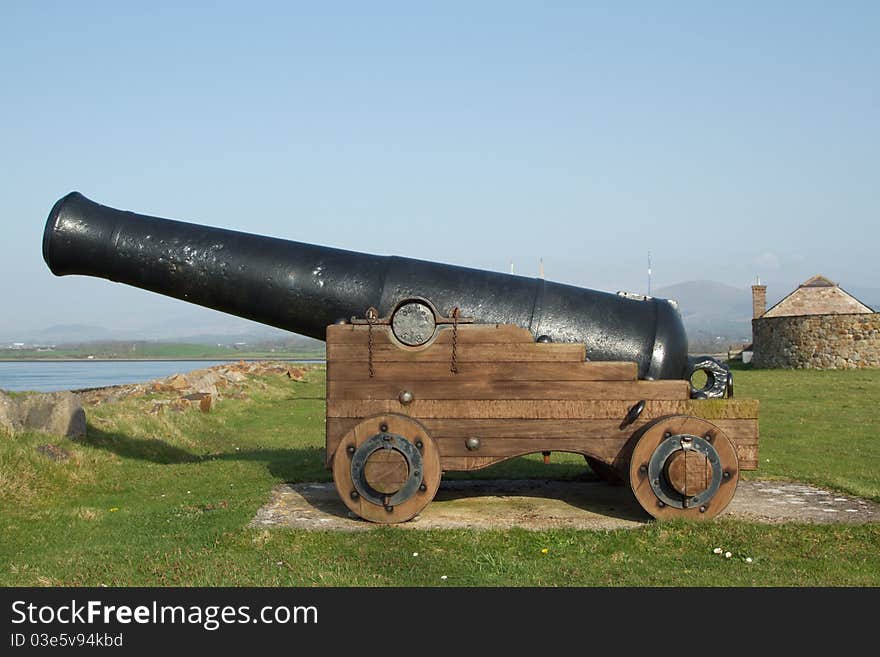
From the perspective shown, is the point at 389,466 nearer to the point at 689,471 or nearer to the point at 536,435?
the point at 536,435

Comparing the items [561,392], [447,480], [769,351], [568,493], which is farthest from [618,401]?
[769,351]

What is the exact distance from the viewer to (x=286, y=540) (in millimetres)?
5500

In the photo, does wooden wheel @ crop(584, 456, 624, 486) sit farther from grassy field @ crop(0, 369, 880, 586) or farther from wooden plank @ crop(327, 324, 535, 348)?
wooden plank @ crop(327, 324, 535, 348)

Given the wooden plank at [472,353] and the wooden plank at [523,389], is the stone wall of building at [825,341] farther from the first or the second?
the wooden plank at [472,353]

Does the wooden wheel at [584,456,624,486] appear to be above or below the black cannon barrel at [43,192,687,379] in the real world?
below

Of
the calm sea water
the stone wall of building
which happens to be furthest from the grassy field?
the stone wall of building

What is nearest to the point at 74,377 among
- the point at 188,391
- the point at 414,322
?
the point at 188,391

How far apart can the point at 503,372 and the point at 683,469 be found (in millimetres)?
1246

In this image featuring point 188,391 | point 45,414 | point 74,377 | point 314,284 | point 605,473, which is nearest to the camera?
point 314,284

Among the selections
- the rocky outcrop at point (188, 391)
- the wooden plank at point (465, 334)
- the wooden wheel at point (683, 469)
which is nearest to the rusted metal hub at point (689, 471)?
the wooden wheel at point (683, 469)

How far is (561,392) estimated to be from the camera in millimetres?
5906

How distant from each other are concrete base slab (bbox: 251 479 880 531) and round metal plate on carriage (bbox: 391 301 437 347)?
1.16m

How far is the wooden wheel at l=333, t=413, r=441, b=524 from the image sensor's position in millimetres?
5762
